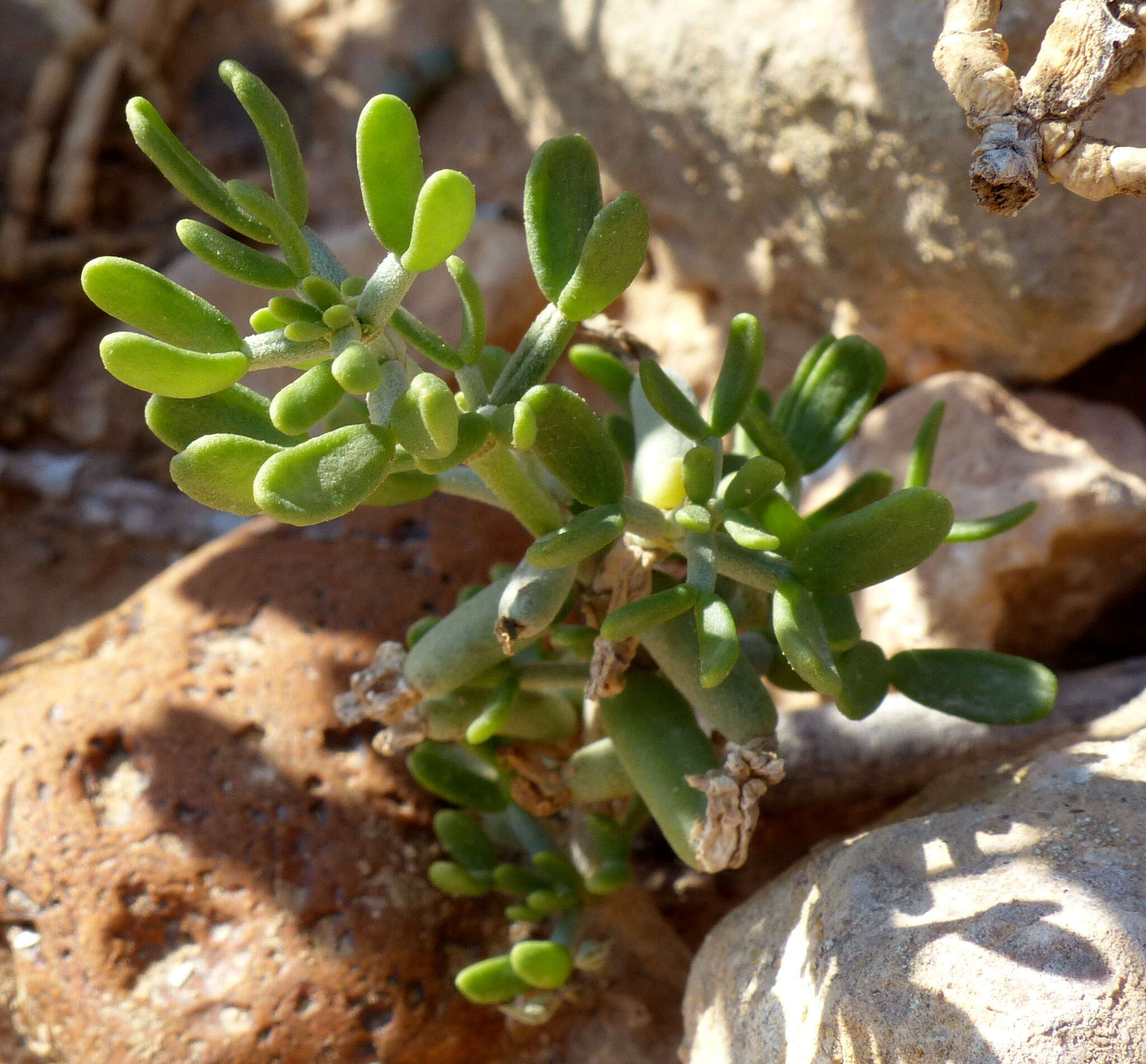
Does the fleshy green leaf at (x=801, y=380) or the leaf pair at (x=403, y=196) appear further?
the fleshy green leaf at (x=801, y=380)

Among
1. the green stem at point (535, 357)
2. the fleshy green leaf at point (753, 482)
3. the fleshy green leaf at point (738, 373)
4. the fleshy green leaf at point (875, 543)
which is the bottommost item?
the fleshy green leaf at point (875, 543)

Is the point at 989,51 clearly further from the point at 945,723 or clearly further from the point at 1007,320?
the point at 1007,320

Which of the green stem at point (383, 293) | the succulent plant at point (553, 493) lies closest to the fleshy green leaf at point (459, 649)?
the succulent plant at point (553, 493)

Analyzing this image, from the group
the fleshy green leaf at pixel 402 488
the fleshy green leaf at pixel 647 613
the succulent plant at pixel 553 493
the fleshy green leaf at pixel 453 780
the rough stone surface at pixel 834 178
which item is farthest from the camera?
the rough stone surface at pixel 834 178

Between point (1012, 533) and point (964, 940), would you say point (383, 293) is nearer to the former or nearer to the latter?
point (964, 940)

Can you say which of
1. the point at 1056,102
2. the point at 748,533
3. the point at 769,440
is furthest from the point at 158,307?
the point at 1056,102

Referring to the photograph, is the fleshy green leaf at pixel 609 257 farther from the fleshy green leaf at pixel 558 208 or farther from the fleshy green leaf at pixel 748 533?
the fleshy green leaf at pixel 748 533
